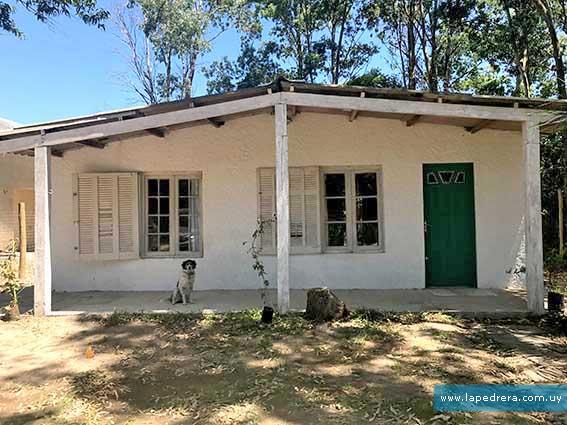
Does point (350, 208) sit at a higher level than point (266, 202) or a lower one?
lower

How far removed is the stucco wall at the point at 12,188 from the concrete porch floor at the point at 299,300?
19.5 feet

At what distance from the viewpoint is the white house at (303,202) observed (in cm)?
717

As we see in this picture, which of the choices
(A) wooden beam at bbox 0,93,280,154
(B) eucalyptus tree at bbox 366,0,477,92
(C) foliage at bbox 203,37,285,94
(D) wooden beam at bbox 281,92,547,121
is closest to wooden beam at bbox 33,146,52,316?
(A) wooden beam at bbox 0,93,280,154

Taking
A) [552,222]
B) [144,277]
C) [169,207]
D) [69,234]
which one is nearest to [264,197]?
[169,207]

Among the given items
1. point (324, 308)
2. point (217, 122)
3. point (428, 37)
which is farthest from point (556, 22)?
point (324, 308)

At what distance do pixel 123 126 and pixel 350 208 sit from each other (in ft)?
12.5

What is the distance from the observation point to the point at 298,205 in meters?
7.39

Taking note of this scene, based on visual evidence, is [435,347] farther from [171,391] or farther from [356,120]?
[356,120]

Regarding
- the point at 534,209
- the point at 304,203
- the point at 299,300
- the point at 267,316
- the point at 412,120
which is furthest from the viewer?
the point at 304,203

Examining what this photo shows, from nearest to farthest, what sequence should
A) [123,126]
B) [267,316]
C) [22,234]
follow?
1. [267,316]
2. [123,126]
3. [22,234]

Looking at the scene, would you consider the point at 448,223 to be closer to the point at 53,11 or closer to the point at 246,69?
the point at 53,11

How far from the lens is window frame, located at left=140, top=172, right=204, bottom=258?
24.6 feet

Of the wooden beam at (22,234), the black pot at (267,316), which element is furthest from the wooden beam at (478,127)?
the wooden beam at (22,234)

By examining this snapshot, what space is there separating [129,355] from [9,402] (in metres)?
1.16
